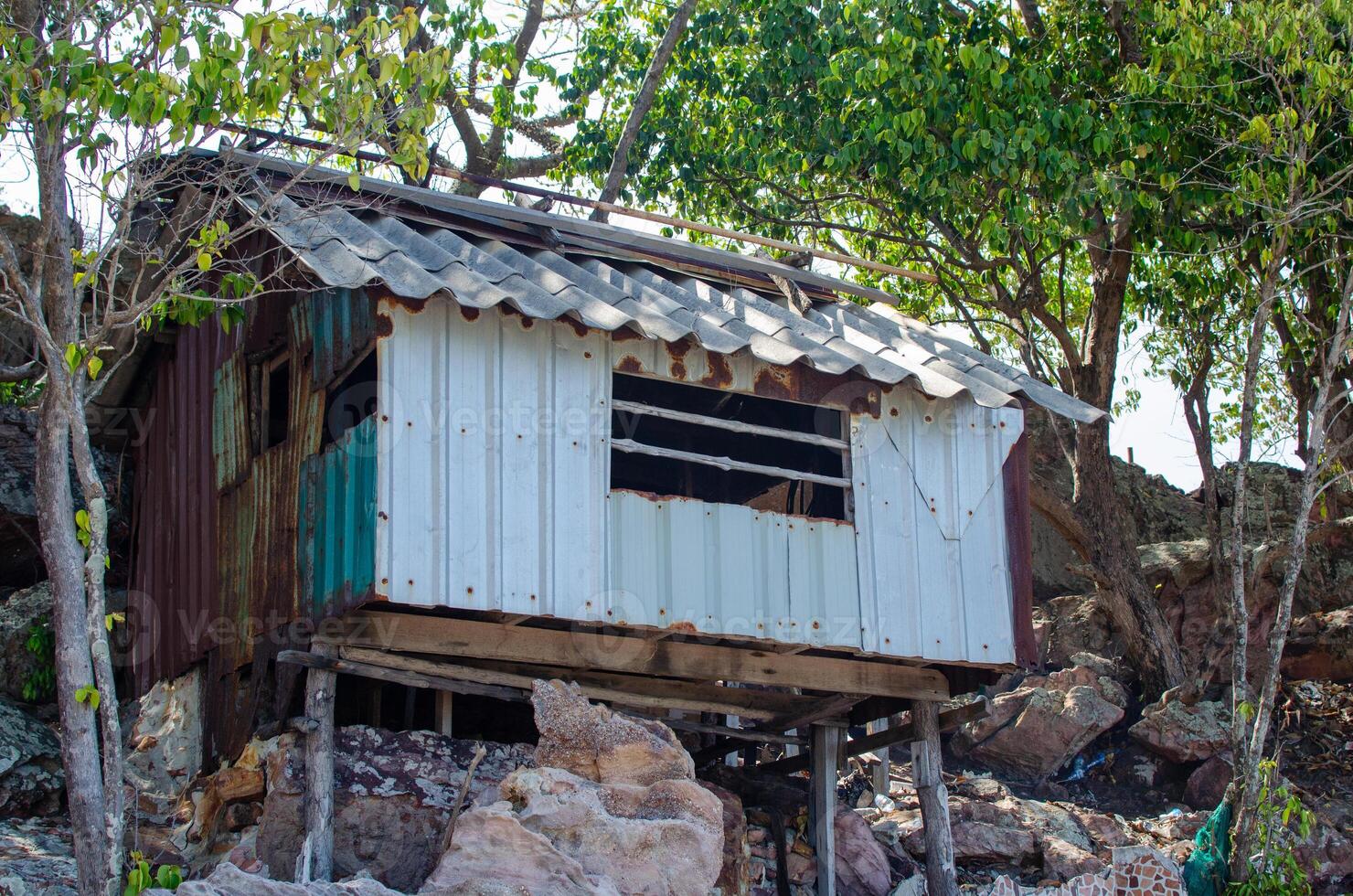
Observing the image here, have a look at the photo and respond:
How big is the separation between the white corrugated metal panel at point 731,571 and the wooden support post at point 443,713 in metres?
1.88

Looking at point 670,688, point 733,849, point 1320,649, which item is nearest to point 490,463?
point 670,688

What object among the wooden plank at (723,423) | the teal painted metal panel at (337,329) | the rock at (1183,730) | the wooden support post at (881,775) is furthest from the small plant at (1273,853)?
the teal painted metal panel at (337,329)

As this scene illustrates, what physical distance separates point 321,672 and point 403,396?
6.31 feet

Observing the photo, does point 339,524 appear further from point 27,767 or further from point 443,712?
point 27,767

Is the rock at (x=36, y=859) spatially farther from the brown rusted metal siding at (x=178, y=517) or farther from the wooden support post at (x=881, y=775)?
the wooden support post at (x=881, y=775)

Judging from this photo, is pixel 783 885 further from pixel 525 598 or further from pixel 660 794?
pixel 525 598

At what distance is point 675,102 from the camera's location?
17250 mm

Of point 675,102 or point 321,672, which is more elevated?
point 675,102

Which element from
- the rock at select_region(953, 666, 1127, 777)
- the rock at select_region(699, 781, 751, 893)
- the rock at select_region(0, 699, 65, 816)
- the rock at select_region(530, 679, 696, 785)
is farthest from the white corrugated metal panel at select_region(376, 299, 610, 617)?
the rock at select_region(953, 666, 1127, 777)

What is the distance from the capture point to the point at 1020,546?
11914mm

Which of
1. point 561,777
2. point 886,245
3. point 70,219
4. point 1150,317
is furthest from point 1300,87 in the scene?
point 70,219

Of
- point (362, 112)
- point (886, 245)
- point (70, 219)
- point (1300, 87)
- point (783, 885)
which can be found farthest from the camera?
point (886, 245)

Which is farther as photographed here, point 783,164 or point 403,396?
point 783,164

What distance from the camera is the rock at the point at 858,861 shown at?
12.2m
